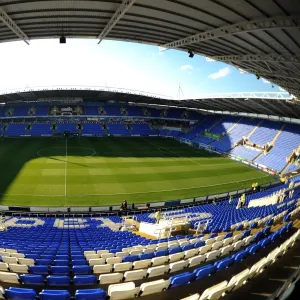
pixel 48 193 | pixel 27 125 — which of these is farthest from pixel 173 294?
pixel 27 125

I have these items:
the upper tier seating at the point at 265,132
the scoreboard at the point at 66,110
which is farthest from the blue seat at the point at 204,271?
the scoreboard at the point at 66,110

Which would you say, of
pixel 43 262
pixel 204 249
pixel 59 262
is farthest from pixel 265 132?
pixel 43 262

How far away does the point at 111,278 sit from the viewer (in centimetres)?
570

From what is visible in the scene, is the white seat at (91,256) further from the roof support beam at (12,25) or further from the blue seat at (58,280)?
the roof support beam at (12,25)

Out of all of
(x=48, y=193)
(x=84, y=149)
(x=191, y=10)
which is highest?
(x=191, y=10)

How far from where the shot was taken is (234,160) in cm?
4431

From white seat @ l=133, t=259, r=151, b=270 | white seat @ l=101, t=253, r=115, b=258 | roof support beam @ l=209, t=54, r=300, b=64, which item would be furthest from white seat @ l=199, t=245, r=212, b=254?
roof support beam @ l=209, t=54, r=300, b=64

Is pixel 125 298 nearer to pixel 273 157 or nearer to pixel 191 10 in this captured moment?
pixel 191 10

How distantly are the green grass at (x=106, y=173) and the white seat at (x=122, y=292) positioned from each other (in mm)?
17177

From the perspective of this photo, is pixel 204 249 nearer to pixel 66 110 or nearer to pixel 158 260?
pixel 158 260

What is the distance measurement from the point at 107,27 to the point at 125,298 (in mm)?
13126

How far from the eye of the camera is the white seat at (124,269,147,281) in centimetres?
579

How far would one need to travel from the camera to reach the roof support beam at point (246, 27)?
10.7 meters

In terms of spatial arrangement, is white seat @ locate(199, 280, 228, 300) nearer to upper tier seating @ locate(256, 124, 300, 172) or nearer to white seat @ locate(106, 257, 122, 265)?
white seat @ locate(106, 257, 122, 265)
